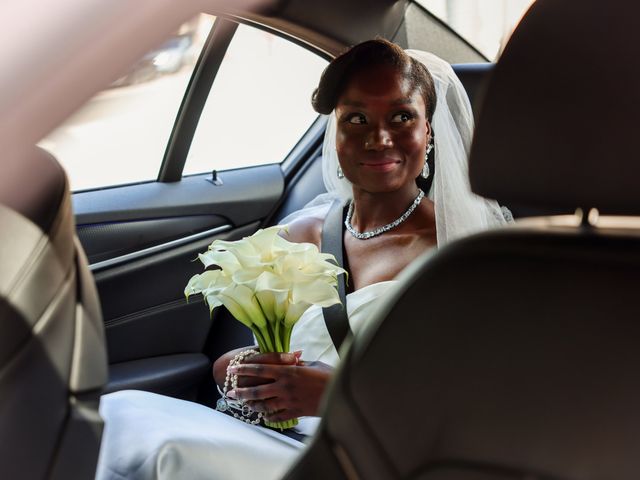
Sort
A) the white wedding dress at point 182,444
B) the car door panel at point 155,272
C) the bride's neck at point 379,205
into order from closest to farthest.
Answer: the white wedding dress at point 182,444 < the bride's neck at point 379,205 < the car door panel at point 155,272

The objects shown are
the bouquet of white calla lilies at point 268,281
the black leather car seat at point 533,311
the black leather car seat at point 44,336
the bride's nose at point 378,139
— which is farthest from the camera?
the bride's nose at point 378,139

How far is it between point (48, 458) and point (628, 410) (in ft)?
2.42

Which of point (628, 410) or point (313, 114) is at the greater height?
point (628, 410)

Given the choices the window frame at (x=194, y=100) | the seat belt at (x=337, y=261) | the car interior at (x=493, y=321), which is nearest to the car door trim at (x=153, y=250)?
the window frame at (x=194, y=100)

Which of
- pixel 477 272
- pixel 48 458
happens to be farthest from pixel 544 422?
pixel 48 458

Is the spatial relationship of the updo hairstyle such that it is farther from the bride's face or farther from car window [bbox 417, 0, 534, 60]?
car window [bbox 417, 0, 534, 60]

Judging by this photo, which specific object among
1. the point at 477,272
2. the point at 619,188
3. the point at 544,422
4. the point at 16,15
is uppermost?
the point at 16,15

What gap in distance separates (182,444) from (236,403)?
377mm

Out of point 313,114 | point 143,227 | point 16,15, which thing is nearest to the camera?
point 16,15

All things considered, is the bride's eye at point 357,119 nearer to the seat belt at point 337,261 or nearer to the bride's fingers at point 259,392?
the seat belt at point 337,261

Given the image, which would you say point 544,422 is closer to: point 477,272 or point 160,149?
point 477,272

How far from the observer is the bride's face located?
8.36 feet

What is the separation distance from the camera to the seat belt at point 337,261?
256 cm

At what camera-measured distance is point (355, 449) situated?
1.28 meters
